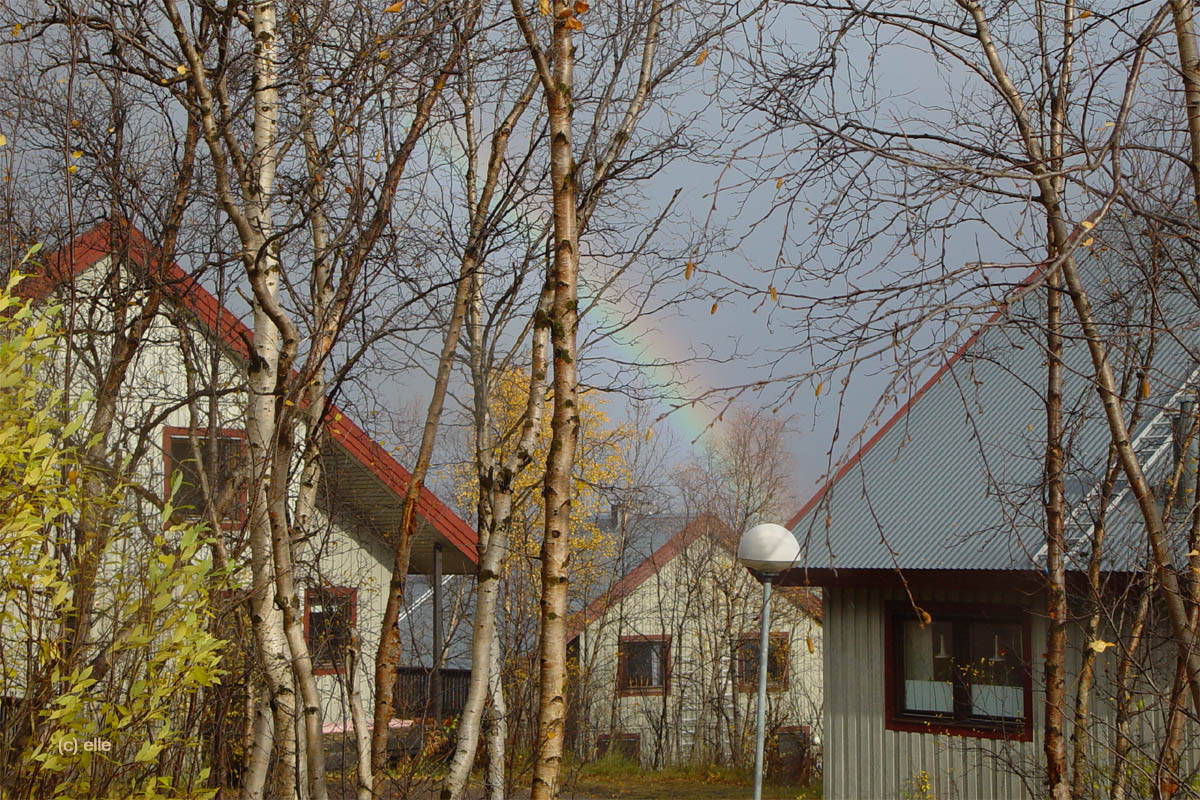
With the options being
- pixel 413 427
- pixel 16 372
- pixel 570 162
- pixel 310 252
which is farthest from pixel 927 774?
pixel 16 372

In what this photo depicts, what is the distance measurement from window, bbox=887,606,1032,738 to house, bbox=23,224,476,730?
5.35 metres

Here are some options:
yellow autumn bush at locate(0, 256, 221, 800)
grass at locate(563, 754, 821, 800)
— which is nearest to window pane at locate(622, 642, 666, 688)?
grass at locate(563, 754, 821, 800)

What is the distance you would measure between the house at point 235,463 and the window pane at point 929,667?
5.37 meters

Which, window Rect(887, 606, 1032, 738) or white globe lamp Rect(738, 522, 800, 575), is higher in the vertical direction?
white globe lamp Rect(738, 522, 800, 575)

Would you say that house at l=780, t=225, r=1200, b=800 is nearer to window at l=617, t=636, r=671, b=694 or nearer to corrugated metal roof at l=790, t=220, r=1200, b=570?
corrugated metal roof at l=790, t=220, r=1200, b=570

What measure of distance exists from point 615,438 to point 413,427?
1711 centimetres

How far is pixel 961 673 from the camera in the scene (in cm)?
1102

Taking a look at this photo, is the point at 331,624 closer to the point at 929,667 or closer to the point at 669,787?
the point at 929,667

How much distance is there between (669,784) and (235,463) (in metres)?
12.4

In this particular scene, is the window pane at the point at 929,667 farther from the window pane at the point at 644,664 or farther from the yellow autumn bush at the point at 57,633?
the window pane at the point at 644,664

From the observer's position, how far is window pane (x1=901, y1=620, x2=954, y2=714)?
441 inches

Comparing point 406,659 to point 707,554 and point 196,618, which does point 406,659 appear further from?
point 196,618

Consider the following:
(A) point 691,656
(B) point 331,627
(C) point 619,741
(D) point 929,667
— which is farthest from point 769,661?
(B) point 331,627

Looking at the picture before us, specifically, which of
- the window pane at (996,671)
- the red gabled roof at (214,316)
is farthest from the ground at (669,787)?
the window pane at (996,671)
